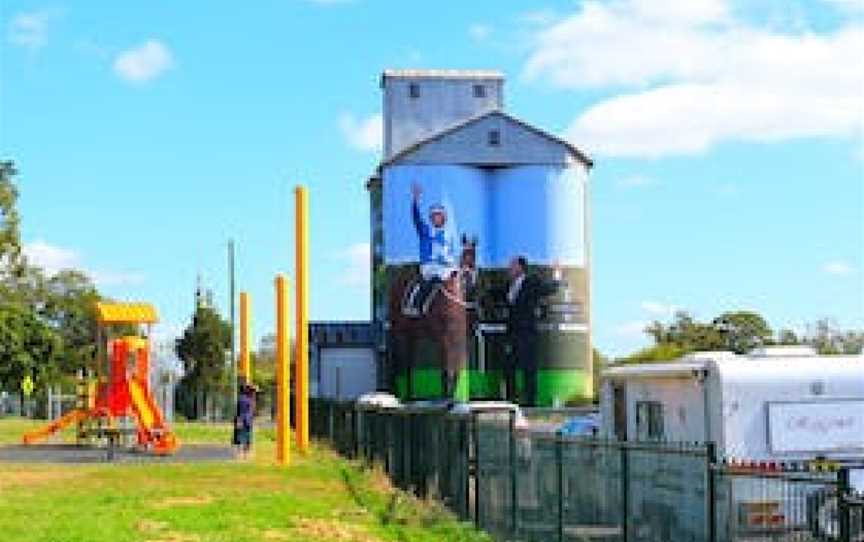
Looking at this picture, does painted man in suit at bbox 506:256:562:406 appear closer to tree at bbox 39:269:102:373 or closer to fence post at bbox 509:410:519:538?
tree at bbox 39:269:102:373

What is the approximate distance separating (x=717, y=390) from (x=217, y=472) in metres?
13.2

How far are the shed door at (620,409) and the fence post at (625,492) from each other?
10.1 m

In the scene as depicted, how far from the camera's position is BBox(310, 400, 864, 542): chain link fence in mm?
9914

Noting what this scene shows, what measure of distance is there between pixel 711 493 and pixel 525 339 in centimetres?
7829

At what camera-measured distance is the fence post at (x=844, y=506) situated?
872cm

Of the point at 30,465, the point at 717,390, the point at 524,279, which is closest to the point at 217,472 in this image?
the point at 30,465

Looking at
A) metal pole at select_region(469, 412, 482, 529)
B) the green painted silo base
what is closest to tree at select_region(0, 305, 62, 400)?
the green painted silo base

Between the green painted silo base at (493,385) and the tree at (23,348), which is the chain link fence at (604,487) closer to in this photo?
the tree at (23,348)

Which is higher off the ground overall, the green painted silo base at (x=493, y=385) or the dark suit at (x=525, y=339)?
the dark suit at (x=525, y=339)

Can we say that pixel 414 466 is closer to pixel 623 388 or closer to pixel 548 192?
pixel 623 388

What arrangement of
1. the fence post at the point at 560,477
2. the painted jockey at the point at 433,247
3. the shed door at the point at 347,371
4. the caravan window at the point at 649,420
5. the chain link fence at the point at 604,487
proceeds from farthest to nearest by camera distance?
the shed door at the point at 347,371, the painted jockey at the point at 433,247, the caravan window at the point at 649,420, the fence post at the point at 560,477, the chain link fence at the point at 604,487

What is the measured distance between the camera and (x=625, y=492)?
41.9 feet

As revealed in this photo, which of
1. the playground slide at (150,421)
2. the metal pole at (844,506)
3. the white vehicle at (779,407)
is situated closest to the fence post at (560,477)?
the white vehicle at (779,407)

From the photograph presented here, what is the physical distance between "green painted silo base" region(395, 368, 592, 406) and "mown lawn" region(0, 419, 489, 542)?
55.2 metres
